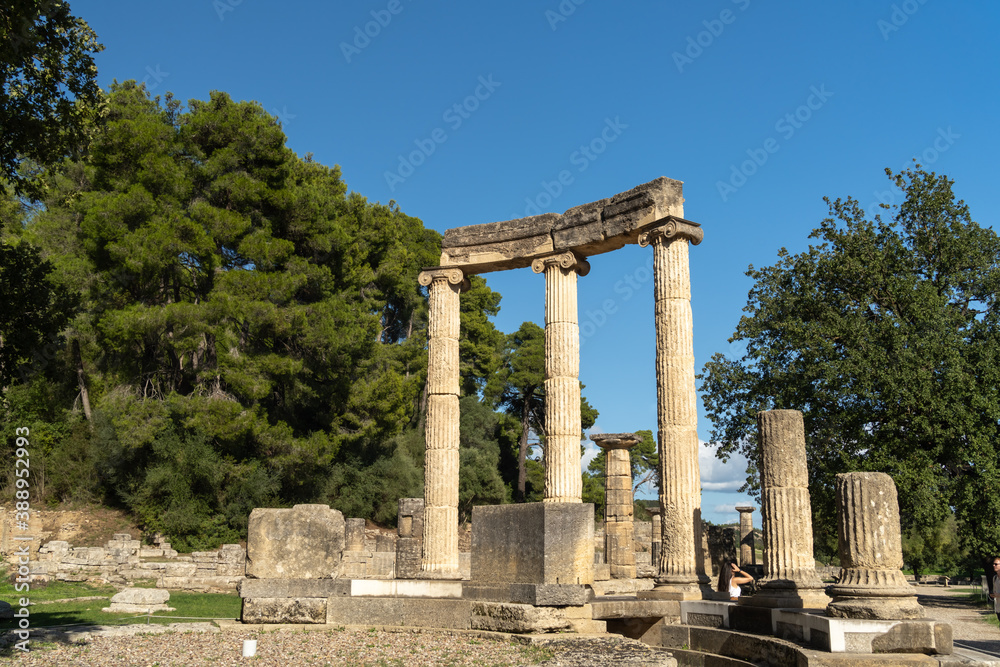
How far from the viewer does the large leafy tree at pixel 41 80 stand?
7871mm

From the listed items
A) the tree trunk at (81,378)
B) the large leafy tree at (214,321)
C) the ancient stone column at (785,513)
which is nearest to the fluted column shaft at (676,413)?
the ancient stone column at (785,513)

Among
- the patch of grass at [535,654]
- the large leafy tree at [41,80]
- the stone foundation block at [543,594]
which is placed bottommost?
the patch of grass at [535,654]

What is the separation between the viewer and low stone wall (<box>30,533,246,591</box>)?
19812 millimetres

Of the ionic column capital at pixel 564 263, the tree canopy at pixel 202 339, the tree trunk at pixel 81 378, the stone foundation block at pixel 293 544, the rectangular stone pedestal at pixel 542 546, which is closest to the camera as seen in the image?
the rectangular stone pedestal at pixel 542 546

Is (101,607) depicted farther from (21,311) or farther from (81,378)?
(81,378)

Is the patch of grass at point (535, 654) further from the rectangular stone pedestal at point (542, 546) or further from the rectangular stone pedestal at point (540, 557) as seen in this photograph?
the rectangular stone pedestal at point (542, 546)

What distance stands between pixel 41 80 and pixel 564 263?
393 inches

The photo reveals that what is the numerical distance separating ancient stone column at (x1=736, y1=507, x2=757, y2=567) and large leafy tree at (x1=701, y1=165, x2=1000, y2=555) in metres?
5.82

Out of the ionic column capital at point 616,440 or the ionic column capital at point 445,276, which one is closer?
the ionic column capital at point 445,276

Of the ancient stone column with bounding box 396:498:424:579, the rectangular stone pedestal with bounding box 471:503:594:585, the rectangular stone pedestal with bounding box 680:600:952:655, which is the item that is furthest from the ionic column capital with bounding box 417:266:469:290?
the rectangular stone pedestal with bounding box 680:600:952:655

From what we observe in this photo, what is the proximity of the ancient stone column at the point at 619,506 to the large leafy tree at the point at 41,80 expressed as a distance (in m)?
16.3

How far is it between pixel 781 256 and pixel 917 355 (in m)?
5.34

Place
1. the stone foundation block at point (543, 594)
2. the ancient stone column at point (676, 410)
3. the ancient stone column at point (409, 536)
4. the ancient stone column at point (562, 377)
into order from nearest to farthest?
1. the stone foundation block at point (543, 594)
2. the ancient stone column at point (676, 410)
3. the ancient stone column at point (562, 377)
4. the ancient stone column at point (409, 536)

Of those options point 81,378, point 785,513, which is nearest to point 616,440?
point 785,513
